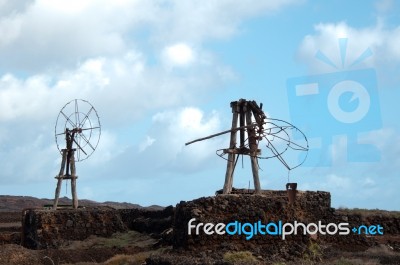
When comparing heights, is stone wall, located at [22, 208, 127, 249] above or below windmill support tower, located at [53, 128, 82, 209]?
below

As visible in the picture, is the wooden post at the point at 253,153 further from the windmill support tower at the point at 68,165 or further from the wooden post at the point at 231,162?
the windmill support tower at the point at 68,165

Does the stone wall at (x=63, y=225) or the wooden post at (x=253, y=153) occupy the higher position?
the wooden post at (x=253, y=153)

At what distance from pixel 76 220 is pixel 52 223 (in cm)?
112

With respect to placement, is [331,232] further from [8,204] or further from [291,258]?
[8,204]

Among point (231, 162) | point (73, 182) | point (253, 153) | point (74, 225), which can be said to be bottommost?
point (74, 225)

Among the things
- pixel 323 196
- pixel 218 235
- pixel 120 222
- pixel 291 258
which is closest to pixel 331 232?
pixel 323 196

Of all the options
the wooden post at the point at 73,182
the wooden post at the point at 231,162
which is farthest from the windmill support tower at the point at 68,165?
the wooden post at the point at 231,162

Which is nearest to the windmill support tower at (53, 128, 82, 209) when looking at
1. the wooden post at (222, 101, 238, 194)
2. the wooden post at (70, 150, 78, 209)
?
the wooden post at (70, 150, 78, 209)

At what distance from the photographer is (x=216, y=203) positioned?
58.9ft

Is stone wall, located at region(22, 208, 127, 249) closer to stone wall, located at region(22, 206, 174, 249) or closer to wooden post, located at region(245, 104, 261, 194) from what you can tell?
stone wall, located at region(22, 206, 174, 249)

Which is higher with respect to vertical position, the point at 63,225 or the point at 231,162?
the point at 231,162

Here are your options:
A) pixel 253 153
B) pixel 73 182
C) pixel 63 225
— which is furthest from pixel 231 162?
pixel 73 182

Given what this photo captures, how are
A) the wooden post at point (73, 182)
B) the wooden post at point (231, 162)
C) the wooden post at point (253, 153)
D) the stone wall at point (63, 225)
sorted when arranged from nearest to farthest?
the wooden post at point (231, 162)
the wooden post at point (253, 153)
the stone wall at point (63, 225)
the wooden post at point (73, 182)

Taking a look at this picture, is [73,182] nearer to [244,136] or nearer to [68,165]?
[68,165]
